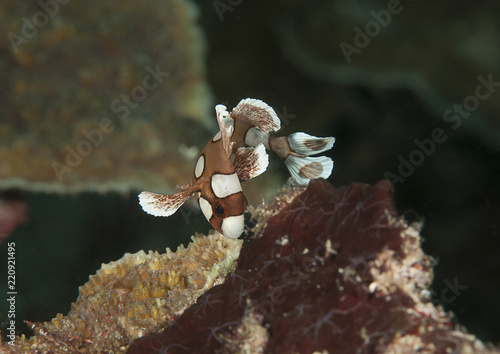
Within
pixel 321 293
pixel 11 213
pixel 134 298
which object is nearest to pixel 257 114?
pixel 134 298

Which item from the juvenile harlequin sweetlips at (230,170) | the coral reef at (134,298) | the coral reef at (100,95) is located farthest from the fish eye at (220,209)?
the coral reef at (100,95)

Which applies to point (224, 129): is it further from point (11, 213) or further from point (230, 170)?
point (11, 213)

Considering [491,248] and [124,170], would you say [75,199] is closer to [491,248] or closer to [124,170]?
[124,170]

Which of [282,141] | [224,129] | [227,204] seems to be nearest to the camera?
[224,129]

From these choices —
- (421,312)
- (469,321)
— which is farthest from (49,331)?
(469,321)

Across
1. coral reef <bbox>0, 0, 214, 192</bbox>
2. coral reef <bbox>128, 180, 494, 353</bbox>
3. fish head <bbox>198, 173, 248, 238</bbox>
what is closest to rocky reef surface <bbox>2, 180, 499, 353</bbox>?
coral reef <bbox>128, 180, 494, 353</bbox>

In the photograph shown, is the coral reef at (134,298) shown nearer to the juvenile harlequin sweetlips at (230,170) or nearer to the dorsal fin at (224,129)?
the juvenile harlequin sweetlips at (230,170)
